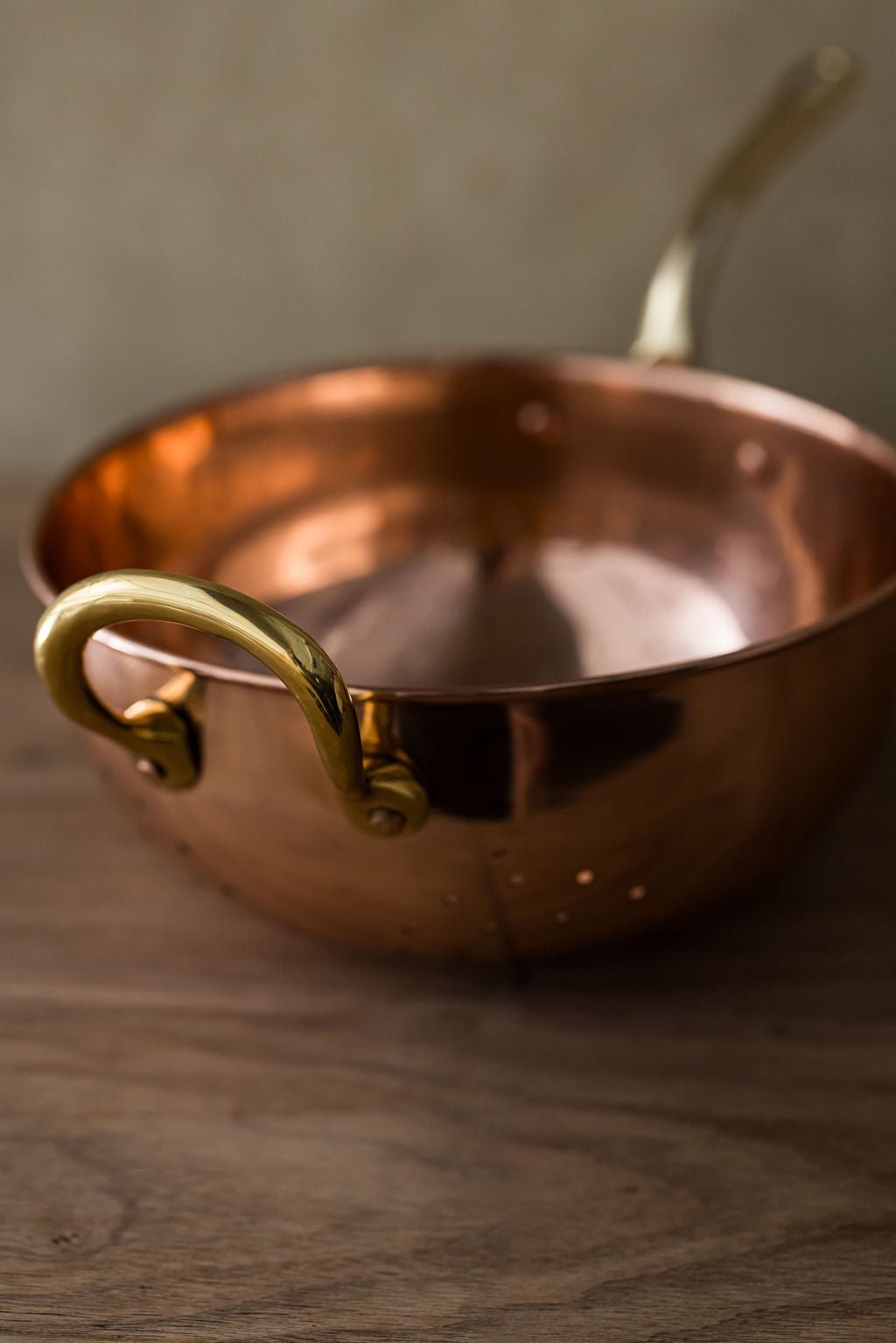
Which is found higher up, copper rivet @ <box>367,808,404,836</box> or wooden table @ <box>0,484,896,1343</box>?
copper rivet @ <box>367,808,404,836</box>

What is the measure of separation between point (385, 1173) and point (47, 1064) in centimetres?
12

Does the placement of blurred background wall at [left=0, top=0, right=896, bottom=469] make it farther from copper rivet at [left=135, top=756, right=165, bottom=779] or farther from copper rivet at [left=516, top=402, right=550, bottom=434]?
copper rivet at [left=135, top=756, right=165, bottom=779]

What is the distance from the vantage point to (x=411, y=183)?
762 millimetres

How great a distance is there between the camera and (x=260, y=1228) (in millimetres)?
363

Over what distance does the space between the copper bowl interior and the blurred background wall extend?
0.18 meters

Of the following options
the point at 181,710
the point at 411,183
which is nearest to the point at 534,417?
the point at 411,183

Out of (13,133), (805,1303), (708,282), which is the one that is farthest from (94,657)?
(13,133)

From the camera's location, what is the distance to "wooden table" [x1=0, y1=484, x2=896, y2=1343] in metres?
0.34

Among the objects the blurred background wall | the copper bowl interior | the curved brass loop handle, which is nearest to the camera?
the curved brass loop handle

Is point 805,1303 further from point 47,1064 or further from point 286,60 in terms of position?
point 286,60

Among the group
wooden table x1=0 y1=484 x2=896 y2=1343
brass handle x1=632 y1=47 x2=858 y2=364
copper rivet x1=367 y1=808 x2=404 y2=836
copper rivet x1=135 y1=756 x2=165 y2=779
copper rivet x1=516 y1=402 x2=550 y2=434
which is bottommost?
wooden table x1=0 y1=484 x2=896 y2=1343

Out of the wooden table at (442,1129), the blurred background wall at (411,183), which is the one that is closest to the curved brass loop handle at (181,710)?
the wooden table at (442,1129)

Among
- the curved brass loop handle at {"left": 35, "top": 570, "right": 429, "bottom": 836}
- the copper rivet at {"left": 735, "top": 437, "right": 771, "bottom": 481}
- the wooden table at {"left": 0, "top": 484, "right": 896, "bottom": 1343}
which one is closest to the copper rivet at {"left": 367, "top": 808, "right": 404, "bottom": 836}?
the curved brass loop handle at {"left": 35, "top": 570, "right": 429, "bottom": 836}

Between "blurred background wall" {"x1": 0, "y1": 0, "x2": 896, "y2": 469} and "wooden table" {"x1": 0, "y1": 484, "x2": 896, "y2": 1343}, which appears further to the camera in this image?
"blurred background wall" {"x1": 0, "y1": 0, "x2": 896, "y2": 469}
